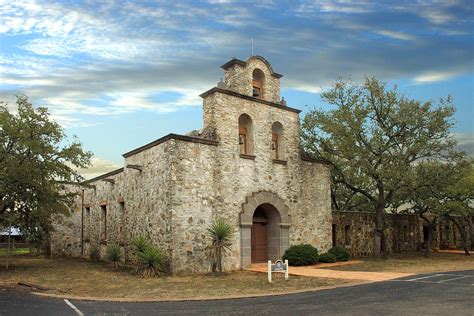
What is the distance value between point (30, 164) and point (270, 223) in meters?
11.0

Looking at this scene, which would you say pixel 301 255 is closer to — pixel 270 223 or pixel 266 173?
pixel 270 223

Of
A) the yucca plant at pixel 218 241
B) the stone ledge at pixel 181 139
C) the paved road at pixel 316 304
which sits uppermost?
the stone ledge at pixel 181 139

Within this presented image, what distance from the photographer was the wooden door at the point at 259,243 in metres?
21.2

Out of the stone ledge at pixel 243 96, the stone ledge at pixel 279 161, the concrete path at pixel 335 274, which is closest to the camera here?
the concrete path at pixel 335 274

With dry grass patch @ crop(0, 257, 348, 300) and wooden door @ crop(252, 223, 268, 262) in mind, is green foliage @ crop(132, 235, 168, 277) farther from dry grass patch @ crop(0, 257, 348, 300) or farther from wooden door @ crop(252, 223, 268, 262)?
wooden door @ crop(252, 223, 268, 262)

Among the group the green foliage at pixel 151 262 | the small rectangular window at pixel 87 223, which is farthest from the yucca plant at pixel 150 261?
the small rectangular window at pixel 87 223

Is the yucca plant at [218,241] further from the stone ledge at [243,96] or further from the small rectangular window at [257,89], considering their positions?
the small rectangular window at [257,89]

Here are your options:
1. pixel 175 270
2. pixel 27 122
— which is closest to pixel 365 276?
pixel 175 270

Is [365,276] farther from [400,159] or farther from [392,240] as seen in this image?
[392,240]

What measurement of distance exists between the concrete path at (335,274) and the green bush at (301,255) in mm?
456

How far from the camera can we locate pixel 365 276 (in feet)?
52.9

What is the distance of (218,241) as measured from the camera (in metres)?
17.7

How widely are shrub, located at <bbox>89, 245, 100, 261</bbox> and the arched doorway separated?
9.76 m

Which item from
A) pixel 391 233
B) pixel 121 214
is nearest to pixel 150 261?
pixel 121 214
